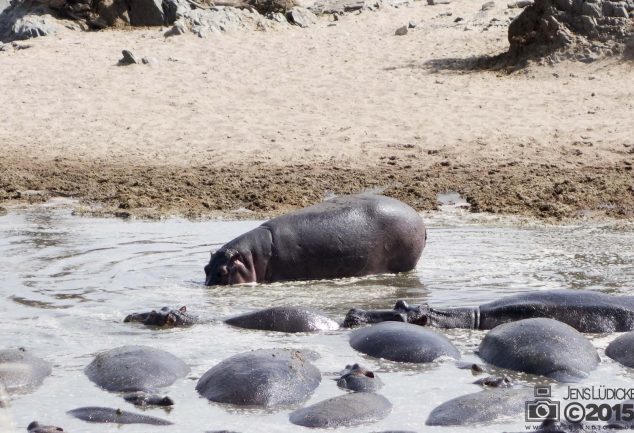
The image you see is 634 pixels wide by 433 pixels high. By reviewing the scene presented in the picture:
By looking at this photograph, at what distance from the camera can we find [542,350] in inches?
221

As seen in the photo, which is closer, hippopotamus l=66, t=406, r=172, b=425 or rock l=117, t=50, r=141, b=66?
hippopotamus l=66, t=406, r=172, b=425

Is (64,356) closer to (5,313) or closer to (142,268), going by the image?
(5,313)

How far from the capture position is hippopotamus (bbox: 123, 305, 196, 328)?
6.54 meters

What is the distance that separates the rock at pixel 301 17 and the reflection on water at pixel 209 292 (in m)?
10.6

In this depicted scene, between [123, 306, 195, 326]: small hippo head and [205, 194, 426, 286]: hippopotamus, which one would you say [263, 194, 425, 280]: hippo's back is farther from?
[123, 306, 195, 326]: small hippo head

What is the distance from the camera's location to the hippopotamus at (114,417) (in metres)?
4.84

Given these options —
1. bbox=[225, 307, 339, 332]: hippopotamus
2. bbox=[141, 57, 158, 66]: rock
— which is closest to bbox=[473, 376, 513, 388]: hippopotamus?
bbox=[225, 307, 339, 332]: hippopotamus

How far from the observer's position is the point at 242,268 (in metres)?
7.82

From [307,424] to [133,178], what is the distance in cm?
768

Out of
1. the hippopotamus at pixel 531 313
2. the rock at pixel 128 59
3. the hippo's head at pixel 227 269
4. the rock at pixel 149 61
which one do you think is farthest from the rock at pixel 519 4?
the hippopotamus at pixel 531 313

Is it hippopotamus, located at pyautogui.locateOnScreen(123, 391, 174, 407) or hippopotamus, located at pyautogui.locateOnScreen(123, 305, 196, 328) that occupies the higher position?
hippopotamus, located at pyautogui.locateOnScreen(123, 391, 174, 407)

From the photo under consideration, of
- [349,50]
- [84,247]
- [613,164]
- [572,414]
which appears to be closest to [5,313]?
[84,247]

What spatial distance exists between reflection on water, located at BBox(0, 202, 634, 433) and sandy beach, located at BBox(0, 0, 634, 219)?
974mm

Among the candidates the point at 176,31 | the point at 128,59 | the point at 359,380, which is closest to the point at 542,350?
the point at 359,380
